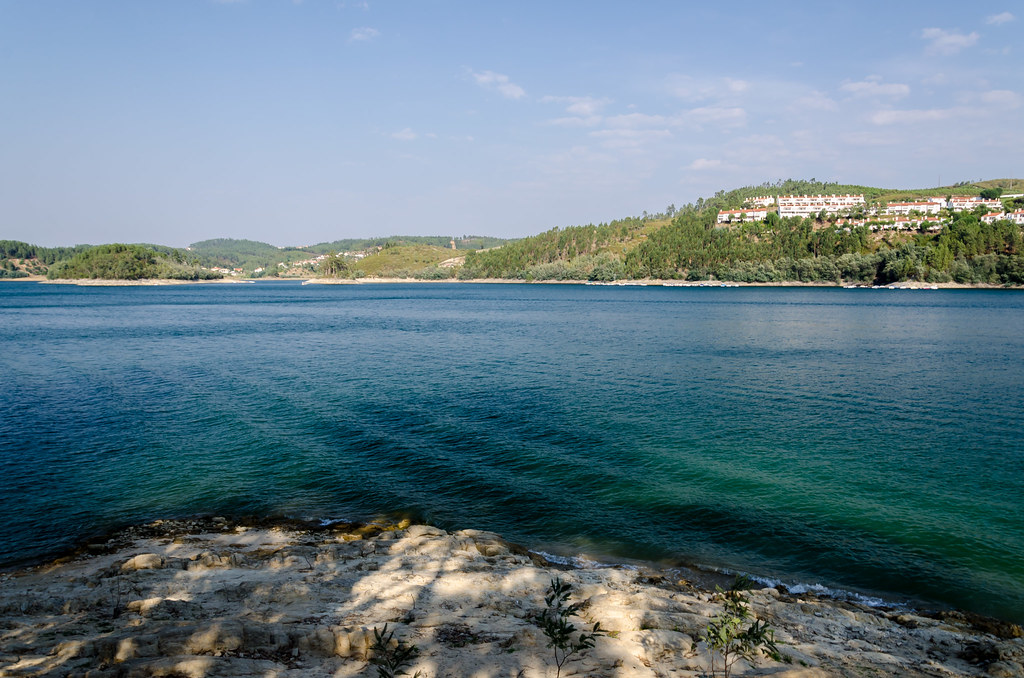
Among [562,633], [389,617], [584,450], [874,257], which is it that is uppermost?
[874,257]

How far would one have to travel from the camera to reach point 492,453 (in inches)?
891

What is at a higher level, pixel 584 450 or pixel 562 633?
pixel 562 633

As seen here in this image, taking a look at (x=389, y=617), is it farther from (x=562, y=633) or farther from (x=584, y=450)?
(x=584, y=450)

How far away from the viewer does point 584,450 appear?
22969mm

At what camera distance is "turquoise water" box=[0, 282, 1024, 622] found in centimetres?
1573

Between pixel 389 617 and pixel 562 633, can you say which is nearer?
pixel 562 633

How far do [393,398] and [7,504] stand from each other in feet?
56.2

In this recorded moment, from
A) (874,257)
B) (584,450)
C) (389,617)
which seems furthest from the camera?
(874,257)

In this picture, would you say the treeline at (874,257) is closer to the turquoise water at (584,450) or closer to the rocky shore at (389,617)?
the turquoise water at (584,450)

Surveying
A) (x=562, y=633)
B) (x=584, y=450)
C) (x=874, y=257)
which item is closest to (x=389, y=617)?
(x=562, y=633)

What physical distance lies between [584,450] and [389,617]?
46.5ft

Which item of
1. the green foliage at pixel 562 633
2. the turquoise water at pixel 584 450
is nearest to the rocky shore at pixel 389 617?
the green foliage at pixel 562 633

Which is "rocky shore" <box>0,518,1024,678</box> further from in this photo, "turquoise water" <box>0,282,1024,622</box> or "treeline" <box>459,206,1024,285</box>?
"treeline" <box>459,206,1024,285</box>

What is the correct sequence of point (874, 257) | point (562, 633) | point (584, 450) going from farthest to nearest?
point (874, 257), point (584, 450), point (562, 633)
